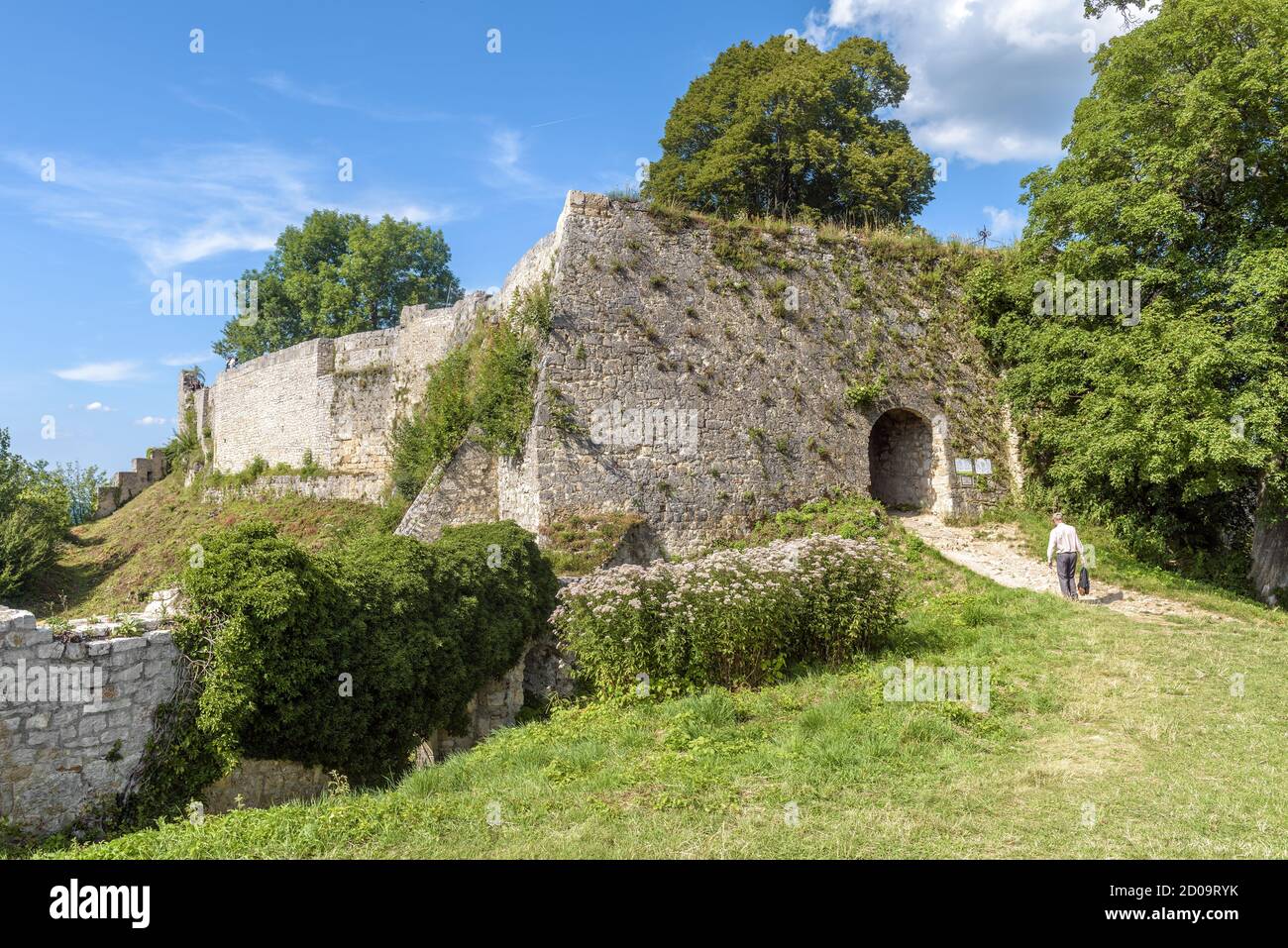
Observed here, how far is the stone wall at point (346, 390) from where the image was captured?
71.8 feet

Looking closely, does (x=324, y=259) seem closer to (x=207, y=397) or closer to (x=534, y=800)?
(x=207, y=397)

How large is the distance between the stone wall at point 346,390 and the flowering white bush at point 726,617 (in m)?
11.1

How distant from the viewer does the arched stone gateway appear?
1850cm

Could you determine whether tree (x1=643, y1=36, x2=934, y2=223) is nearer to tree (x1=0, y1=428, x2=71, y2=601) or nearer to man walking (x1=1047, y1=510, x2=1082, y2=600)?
man walking (x1=1047, y1=510, x2=1082, y2=600)

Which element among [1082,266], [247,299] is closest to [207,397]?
[247,299]

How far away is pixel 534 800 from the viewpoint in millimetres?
6324

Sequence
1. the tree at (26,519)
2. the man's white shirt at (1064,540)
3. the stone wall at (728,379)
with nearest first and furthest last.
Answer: the man's white shirt at (1064,540) → the stone wall at (728,379) → the tree at (26,519)

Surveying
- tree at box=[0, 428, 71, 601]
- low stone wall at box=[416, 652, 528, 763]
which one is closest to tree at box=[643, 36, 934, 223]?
low stone wall at box=[416, 652, 528, 763]

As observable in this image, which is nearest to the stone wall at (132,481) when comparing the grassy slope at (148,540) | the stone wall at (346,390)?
the grassy slope at (148,540)

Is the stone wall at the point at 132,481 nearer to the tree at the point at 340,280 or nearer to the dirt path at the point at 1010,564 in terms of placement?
the tree at the point at 340,280

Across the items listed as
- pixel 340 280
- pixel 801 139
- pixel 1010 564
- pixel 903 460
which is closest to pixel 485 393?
pixel 903 460

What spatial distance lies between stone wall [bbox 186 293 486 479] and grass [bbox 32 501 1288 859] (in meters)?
13.8

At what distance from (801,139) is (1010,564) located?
14.6 meters

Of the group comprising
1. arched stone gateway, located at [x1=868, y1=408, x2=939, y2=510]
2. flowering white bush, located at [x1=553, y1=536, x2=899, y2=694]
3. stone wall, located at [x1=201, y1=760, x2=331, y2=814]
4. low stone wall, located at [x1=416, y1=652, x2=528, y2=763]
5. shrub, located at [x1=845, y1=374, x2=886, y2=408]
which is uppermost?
shrub, located at [x1=845, y1=374, x2=886, y2=408]
